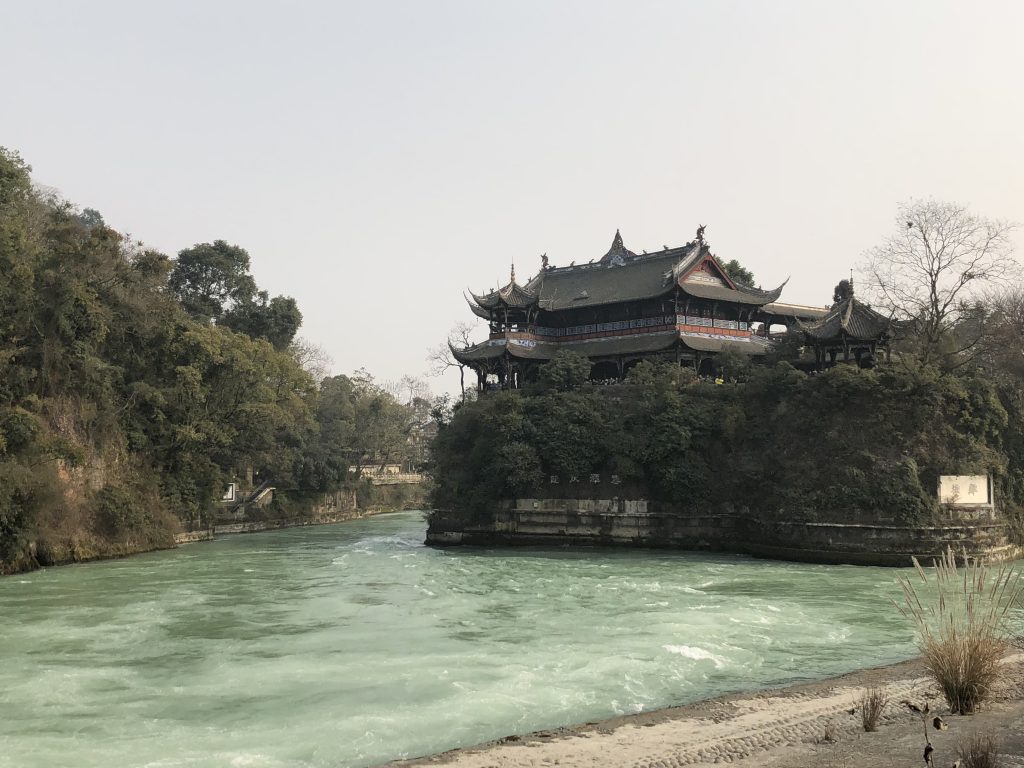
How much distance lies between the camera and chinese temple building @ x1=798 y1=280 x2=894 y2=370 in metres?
37.1

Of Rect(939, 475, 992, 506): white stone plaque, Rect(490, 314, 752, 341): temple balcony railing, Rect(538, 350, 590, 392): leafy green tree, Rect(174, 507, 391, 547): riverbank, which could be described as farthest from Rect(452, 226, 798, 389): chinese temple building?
Rect(174, 507, 391, 547): riverbank

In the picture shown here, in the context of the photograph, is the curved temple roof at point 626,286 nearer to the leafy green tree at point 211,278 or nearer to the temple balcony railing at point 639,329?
the temple balcony railing at point 639,329

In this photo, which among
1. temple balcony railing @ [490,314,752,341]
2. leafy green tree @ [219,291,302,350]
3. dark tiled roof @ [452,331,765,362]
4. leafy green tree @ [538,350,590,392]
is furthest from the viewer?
leafy green tree @ [219,291,302,350]

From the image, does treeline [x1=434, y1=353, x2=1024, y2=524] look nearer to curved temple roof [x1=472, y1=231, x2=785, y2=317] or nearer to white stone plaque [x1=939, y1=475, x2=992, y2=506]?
white stone plaque [x1=939, y1=475, x2=992, y2=506]

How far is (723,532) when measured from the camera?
3472cm

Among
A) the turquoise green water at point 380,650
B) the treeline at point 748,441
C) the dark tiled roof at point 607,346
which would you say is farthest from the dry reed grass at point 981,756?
the dark tiled roof at point 607,346

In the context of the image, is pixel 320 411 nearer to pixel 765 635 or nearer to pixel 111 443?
pixel 111 443

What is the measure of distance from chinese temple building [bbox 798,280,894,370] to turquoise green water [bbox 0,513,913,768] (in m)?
11.8

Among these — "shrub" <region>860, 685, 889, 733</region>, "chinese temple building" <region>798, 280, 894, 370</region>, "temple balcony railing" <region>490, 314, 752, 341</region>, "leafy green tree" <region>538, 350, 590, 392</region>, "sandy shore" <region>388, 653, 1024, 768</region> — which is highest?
"temple balcony railing" <region>490, 314, 752, 341</region>

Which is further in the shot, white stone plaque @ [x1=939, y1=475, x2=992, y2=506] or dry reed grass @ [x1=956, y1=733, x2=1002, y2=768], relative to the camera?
white stone plaque @ [x1=939, y1=475, x2=992, y2=506]

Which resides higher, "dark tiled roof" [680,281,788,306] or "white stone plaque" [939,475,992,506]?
"dark tiled roof" [680,281,788,306]

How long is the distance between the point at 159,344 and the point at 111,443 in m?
4.96

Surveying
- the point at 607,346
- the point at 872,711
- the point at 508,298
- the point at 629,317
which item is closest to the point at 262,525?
the point at 508,298

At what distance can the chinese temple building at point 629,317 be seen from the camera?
143 feet
